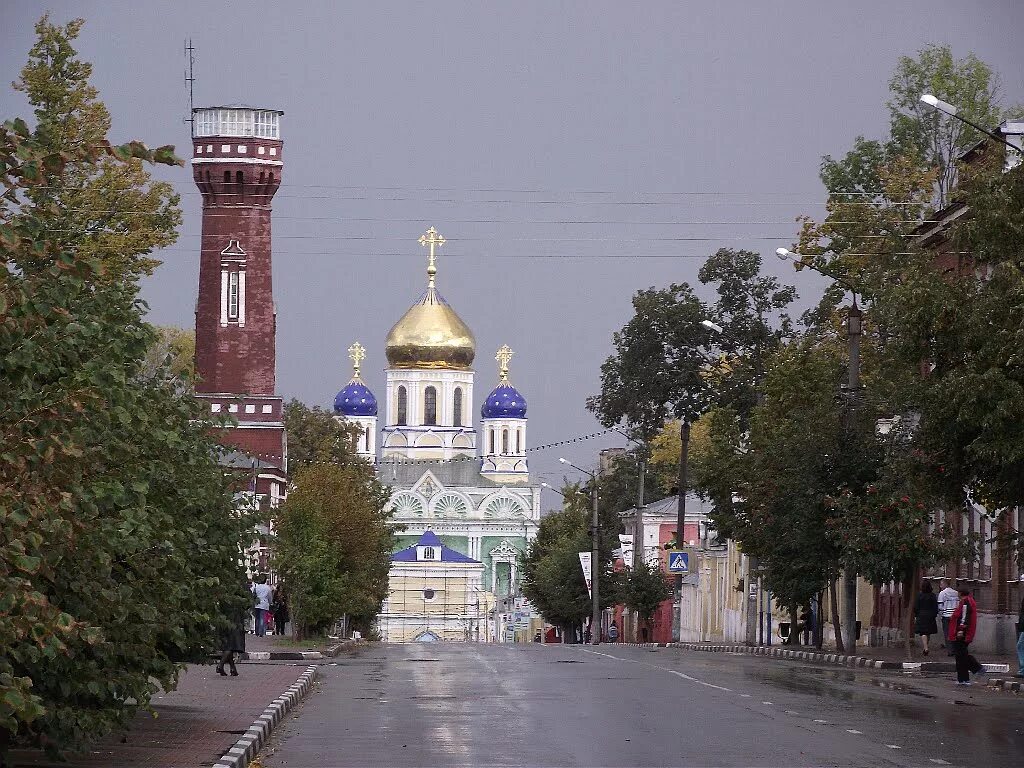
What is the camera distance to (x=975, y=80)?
2482 inches

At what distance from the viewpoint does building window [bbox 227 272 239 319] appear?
72500 mm

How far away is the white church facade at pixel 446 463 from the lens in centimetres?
15638

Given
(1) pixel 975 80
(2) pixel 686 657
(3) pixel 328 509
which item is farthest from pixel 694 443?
(2) pixel 686 657

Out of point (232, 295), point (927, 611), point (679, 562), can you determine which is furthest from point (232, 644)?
point (232, 295)

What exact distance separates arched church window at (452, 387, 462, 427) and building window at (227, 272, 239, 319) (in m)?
90.1

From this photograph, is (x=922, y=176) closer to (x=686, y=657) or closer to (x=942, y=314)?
(x=686, y=657)

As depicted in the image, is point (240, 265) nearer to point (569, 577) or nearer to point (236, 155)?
point (236, 155)

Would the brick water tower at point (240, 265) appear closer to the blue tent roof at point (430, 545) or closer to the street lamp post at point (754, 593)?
the street lamp post at point (754, 593)

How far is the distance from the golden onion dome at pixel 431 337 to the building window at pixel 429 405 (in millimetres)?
2076

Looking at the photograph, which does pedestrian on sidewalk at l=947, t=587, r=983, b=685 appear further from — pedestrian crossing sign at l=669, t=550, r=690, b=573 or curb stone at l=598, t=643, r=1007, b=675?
pedestrian crossing sign at l=669, t=550, r=690, b=573

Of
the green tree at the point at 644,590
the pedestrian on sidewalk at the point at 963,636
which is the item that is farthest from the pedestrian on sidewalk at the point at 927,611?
the green tree at the point at 644,590

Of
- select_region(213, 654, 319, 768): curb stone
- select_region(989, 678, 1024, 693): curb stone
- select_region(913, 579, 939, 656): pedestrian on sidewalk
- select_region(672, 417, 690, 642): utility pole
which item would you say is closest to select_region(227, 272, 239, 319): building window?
select_region(672, 417, 690, 642): utility pole

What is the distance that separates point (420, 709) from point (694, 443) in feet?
256

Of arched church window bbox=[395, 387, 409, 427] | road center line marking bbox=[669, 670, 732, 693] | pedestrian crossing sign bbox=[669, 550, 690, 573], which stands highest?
arched church window bbox=[395, 387, 409, 427]
